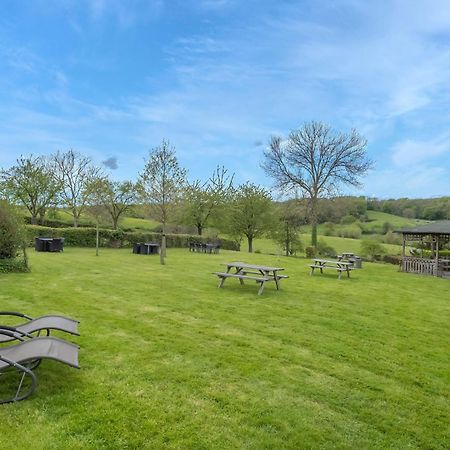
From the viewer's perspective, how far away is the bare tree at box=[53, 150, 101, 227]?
127 ft

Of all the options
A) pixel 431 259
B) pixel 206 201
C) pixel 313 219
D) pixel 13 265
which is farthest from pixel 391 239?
pixel 13 265

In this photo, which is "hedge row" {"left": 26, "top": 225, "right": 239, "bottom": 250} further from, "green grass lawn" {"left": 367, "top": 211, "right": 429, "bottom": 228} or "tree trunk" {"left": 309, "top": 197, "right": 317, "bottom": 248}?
"green grass lawn" {"left": 367, "top": 211, "right": 429, "bottom": 228}

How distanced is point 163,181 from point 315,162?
15853 millimetres

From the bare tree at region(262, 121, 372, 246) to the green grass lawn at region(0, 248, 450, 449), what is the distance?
71.8ft

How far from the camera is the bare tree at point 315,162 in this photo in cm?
2955

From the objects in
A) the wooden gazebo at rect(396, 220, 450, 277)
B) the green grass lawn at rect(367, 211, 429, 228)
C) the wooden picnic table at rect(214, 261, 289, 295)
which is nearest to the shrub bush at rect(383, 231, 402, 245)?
the green grass lawn at rect(367, 211, 429, 228)

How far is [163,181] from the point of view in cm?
1814

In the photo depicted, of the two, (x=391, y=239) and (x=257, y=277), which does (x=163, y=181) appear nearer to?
(x=257, y=277)

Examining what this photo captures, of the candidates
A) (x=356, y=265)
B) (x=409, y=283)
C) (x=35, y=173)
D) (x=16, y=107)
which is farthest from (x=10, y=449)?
(x=35, y=173)

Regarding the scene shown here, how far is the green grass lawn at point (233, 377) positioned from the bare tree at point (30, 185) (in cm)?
3031

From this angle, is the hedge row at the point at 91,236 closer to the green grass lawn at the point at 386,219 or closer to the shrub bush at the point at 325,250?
the shrub bush at the point at 325,250

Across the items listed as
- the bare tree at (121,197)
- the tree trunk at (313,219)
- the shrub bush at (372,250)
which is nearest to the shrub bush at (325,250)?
the shrub bush at (372,250)

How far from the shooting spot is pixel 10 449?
9.31ft

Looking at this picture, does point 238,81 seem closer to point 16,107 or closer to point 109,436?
point 16,107
